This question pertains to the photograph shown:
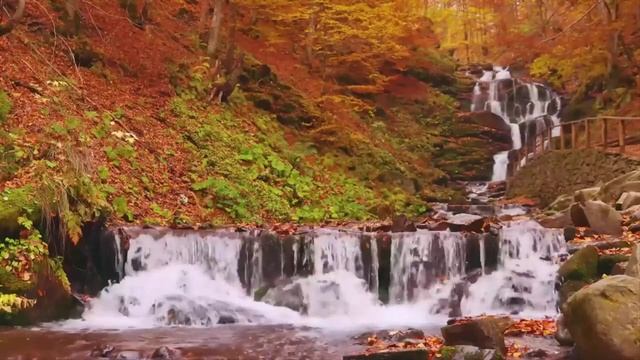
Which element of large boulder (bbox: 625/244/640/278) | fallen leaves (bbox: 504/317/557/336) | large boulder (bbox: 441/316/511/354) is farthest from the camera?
fallen leaves (bbox: 504/317/557/336)

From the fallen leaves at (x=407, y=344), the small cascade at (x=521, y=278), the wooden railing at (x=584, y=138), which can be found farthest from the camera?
the wooden railing at (x=584, y=138)

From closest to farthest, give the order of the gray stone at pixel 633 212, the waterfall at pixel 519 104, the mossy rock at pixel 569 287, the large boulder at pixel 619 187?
the mossy rock at pixel 569 287 → the gray stone at pixel 633 212 → the large boulder at pixel 619 187 → the waterfall at pixel 519 104

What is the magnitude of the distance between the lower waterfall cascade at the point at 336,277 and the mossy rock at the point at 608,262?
1.06 m

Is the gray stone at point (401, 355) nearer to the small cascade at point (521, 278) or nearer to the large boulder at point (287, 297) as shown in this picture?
the large boulder at point (287, 297)

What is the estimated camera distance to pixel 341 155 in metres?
20.0

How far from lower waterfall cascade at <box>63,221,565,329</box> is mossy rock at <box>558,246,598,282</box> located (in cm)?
65

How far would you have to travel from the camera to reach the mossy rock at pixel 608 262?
32.7 ft

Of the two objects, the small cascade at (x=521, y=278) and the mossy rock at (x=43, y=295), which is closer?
the mossy rock at (x=43, y=295)

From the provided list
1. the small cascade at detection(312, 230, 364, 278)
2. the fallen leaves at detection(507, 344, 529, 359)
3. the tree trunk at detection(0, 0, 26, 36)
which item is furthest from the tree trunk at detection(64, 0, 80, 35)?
the fallen leaves at detection(507, 344, 529, 359)

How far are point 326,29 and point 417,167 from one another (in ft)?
18.9

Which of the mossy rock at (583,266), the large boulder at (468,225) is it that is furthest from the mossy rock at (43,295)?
the mossy rock at (583,266)

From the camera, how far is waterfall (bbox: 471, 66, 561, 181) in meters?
28.1

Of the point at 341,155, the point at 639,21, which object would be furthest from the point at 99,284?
the point at 639,21

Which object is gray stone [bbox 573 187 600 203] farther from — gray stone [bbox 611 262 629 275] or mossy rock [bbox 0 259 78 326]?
mossy rock [bbox 0 259 78 326]
